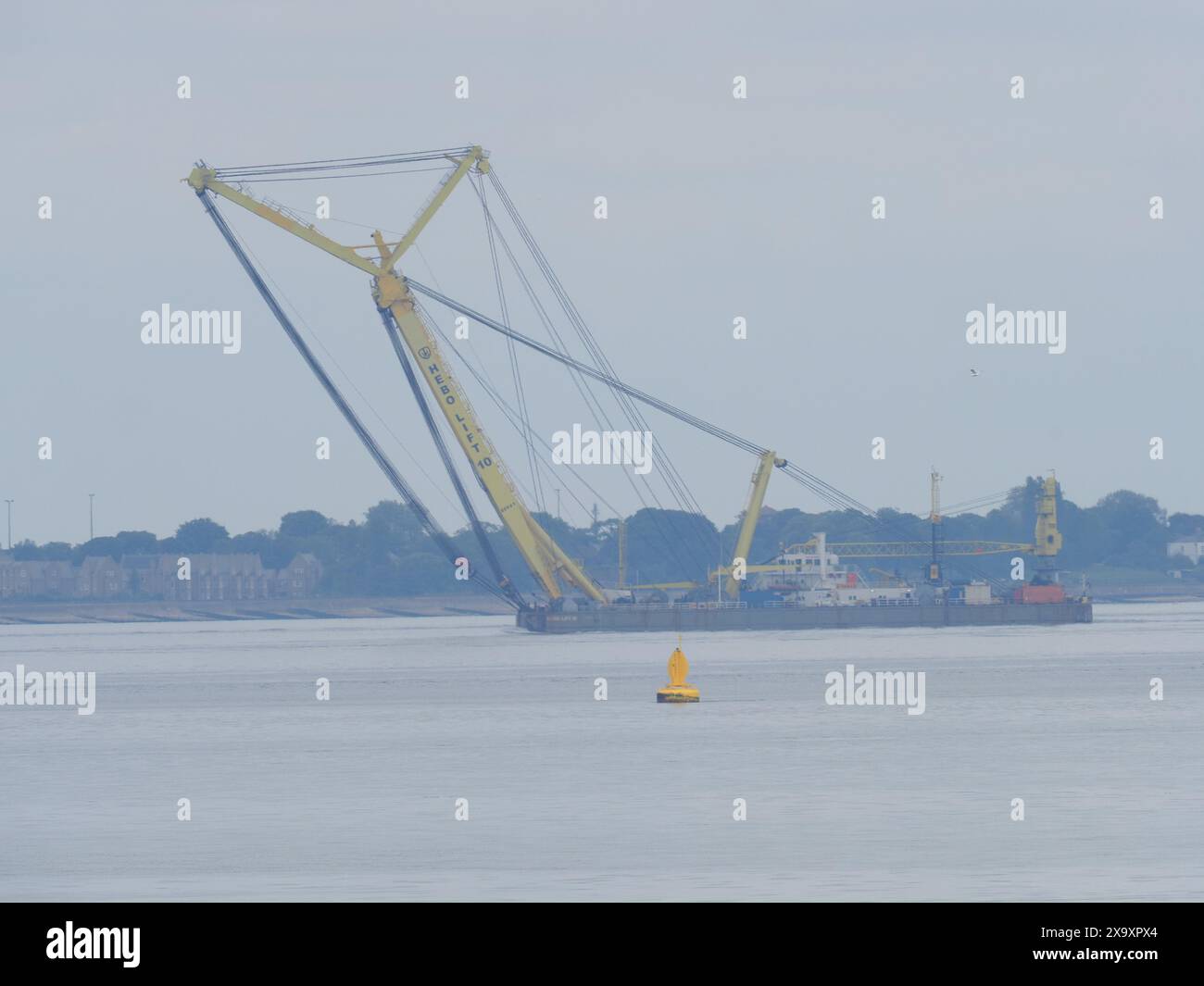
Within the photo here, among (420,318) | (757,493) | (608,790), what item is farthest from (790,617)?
(608,790)

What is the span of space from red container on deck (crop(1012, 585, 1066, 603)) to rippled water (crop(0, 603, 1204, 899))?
5766 cm

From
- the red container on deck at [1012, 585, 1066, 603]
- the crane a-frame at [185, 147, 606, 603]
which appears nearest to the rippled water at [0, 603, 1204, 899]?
the crane a-frame at [185, 147, 606, 603]

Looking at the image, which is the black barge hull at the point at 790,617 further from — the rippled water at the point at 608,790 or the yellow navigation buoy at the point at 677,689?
the yellow navigation buoy at the point at 677,689

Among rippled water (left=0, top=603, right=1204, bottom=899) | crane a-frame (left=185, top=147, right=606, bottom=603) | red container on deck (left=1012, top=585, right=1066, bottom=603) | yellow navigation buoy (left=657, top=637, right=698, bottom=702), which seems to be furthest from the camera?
red container on deck (left=1012, top=585, right=1066, bottom=603)

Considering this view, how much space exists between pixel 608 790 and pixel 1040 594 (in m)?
97.9

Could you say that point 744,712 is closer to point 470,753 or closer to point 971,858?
point 470,753

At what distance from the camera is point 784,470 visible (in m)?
115

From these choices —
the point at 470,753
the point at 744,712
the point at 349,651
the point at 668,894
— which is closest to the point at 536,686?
the point at 744,712

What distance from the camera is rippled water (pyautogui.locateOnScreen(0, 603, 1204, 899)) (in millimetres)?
24469

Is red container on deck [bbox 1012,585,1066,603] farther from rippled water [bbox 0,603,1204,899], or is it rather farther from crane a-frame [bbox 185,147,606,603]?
rippled water [bbox 0,603,1204,899]

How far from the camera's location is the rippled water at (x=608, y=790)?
80.3 ft

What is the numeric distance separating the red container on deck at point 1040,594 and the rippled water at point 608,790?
2270 inches

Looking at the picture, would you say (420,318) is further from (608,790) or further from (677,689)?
(608,790)
